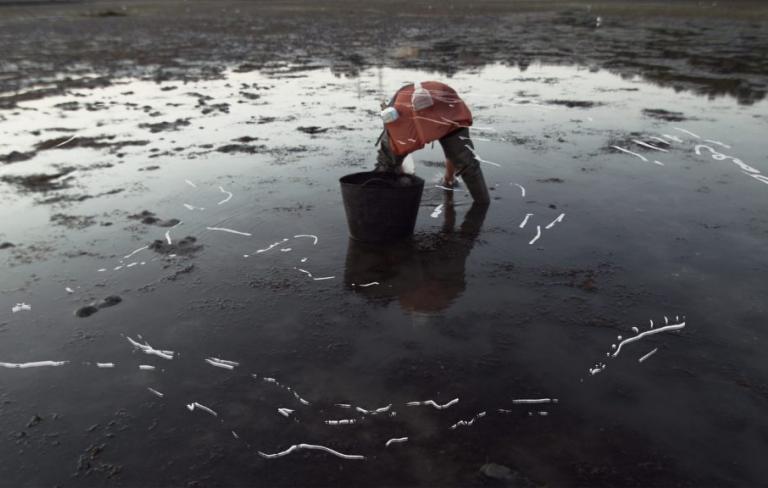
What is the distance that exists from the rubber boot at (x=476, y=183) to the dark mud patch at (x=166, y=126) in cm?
626

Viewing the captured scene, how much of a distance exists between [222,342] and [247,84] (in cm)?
1184

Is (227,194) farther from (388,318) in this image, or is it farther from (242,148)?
(388,318)

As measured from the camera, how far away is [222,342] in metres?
3.83

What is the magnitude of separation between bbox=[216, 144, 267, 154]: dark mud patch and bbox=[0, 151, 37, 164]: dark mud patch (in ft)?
9.80

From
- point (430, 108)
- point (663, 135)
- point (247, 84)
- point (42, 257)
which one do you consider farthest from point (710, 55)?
point (42, 257)

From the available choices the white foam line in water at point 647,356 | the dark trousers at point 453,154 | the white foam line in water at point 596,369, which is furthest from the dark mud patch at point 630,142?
the white foam line in water at point 596,369

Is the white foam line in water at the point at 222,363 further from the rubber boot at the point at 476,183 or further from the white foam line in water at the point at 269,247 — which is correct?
the rubber boot at the point at 476,183

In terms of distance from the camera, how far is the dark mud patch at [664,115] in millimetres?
9578

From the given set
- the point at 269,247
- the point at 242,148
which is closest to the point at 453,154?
the point at 269,247

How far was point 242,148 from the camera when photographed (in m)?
8.43

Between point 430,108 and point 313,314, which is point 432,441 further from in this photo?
point 430,108

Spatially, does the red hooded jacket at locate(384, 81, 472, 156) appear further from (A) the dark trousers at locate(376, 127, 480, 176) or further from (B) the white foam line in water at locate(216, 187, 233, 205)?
(B) the white foam line in water at locate(216, 187, 233, 205)

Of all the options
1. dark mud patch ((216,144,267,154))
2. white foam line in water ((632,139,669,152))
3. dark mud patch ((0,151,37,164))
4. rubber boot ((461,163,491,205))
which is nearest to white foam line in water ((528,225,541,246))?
rubber boot ((461,163,491,205))

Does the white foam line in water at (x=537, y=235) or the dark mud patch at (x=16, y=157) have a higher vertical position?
the dark mud patch at (x=16, y=157)
